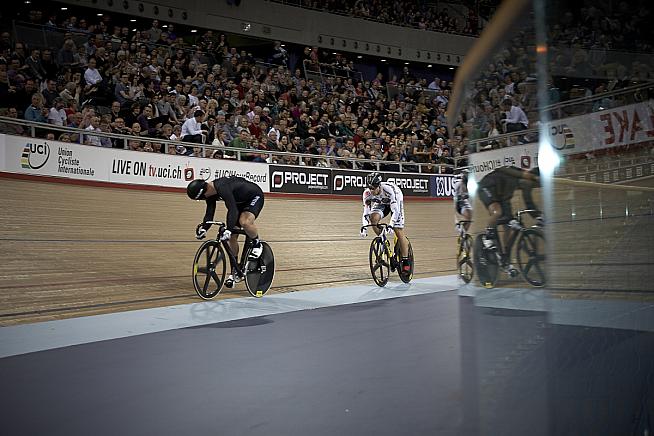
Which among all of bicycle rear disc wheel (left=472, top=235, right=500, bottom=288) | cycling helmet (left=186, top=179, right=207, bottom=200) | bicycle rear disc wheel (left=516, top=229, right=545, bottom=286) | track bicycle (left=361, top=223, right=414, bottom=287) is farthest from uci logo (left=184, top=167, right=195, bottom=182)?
bicycle rear disc wheel (left=516, top=229, right=545, bottom=286)

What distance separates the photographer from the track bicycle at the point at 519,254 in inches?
48.4

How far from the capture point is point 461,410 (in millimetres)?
2234

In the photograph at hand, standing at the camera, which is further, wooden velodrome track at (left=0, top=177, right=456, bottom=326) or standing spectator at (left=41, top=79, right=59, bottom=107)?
standing spectator at (left=41, top=79, right=59, bottom=107)

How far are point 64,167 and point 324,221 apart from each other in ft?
15.7

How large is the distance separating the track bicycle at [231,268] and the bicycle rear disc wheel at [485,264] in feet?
16.5

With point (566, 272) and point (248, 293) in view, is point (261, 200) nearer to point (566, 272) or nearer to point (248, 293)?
point (248, 293)

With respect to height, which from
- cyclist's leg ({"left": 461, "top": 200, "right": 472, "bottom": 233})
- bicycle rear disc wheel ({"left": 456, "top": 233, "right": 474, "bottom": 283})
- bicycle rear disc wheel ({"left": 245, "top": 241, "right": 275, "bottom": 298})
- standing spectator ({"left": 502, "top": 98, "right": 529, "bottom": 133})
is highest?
standing spectator ({"left": 502, "top": 98, "right": 529, "bottom": 133})

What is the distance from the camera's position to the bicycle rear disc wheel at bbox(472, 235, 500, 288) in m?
1.57

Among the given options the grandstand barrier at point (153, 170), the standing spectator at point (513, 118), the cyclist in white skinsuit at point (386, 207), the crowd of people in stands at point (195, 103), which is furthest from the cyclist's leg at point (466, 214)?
the crowd of people in stands at point (195, 103)

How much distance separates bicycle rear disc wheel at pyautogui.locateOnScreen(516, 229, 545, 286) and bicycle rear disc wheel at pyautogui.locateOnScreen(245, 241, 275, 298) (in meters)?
5.72

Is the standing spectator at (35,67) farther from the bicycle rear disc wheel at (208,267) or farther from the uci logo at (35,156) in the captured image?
the bicycle rear disc wheel at (208,267)

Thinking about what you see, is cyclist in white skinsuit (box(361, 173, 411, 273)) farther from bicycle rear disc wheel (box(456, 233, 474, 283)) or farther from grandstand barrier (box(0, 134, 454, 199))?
bicycle rear disc wheel (box(456, 233, 474, 283))

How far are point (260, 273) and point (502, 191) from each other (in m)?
5.70

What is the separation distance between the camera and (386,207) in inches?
340
